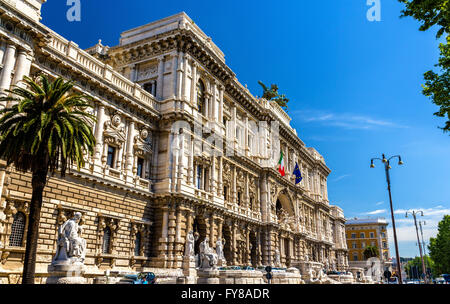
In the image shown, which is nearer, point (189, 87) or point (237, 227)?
point (189, 87)

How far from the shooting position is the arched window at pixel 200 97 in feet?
102

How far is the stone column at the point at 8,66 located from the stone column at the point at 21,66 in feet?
0.87

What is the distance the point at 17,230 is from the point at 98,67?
35.6 ft

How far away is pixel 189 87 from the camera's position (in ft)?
94.5

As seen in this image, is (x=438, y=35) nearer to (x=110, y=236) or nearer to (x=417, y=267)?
(x=110, y=236)

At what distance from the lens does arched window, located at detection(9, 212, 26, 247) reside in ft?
55.6

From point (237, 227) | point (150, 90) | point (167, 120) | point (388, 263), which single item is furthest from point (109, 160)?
point (388, 263)

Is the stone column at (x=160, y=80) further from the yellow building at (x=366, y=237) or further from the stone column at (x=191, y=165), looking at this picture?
the yellow building at (x=366, y=237)

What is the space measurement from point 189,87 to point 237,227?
13367mm

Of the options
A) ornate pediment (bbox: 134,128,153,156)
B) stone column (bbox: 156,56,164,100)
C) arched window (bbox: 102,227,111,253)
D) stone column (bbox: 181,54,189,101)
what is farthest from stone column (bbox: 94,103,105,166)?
stone column (bbox: 181,54,189,101)

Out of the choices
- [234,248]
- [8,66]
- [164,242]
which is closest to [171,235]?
[164,242]

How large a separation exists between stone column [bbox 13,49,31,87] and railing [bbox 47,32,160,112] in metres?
1.83
